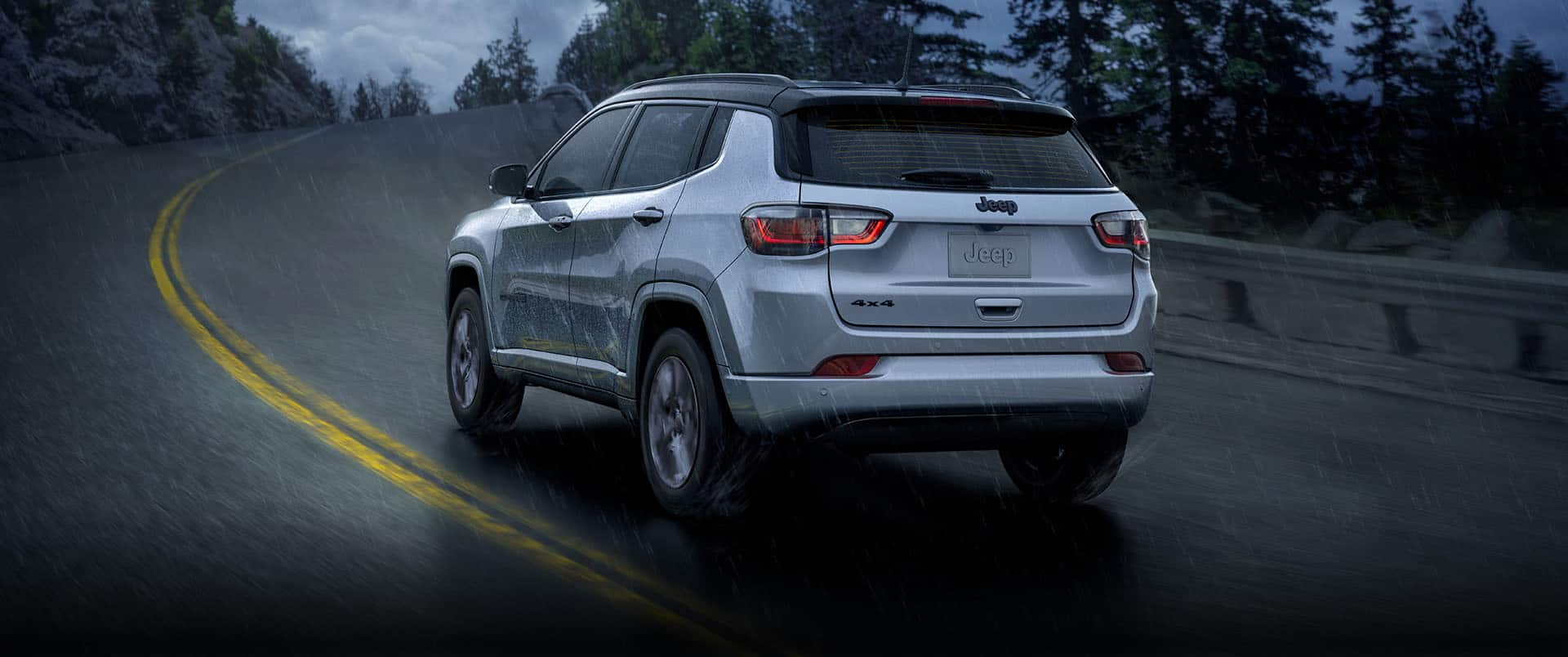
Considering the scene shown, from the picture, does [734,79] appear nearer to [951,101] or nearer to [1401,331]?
[951,101]

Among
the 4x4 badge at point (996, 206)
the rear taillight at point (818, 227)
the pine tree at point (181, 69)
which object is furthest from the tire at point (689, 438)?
the pine tree at point (181, 69)

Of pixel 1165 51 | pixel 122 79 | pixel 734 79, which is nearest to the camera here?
pixel 734 79

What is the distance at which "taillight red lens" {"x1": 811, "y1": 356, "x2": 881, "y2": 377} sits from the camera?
577 cm

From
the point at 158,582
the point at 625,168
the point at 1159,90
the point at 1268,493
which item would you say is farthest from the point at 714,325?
the point at 1159,90

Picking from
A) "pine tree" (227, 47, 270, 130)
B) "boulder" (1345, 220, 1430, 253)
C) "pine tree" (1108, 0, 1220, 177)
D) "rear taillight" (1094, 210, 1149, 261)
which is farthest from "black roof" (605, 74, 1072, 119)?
"pine tree" (227, 47, 270, 130)

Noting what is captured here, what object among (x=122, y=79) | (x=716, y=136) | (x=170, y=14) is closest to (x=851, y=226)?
(x=716, y=136)

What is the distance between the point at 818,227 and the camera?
576 cm

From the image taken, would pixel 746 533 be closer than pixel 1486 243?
Yes

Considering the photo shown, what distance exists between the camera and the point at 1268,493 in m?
7.23

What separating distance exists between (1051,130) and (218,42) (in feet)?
255

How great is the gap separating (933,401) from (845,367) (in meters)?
0.34

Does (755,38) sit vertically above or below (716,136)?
below

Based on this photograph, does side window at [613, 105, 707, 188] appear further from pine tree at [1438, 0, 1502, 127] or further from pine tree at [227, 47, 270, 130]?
pine tree at [227, 47, 270, 130]

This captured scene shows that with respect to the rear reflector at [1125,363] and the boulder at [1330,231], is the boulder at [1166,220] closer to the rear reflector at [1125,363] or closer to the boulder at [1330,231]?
the boulder at [1330,231]
